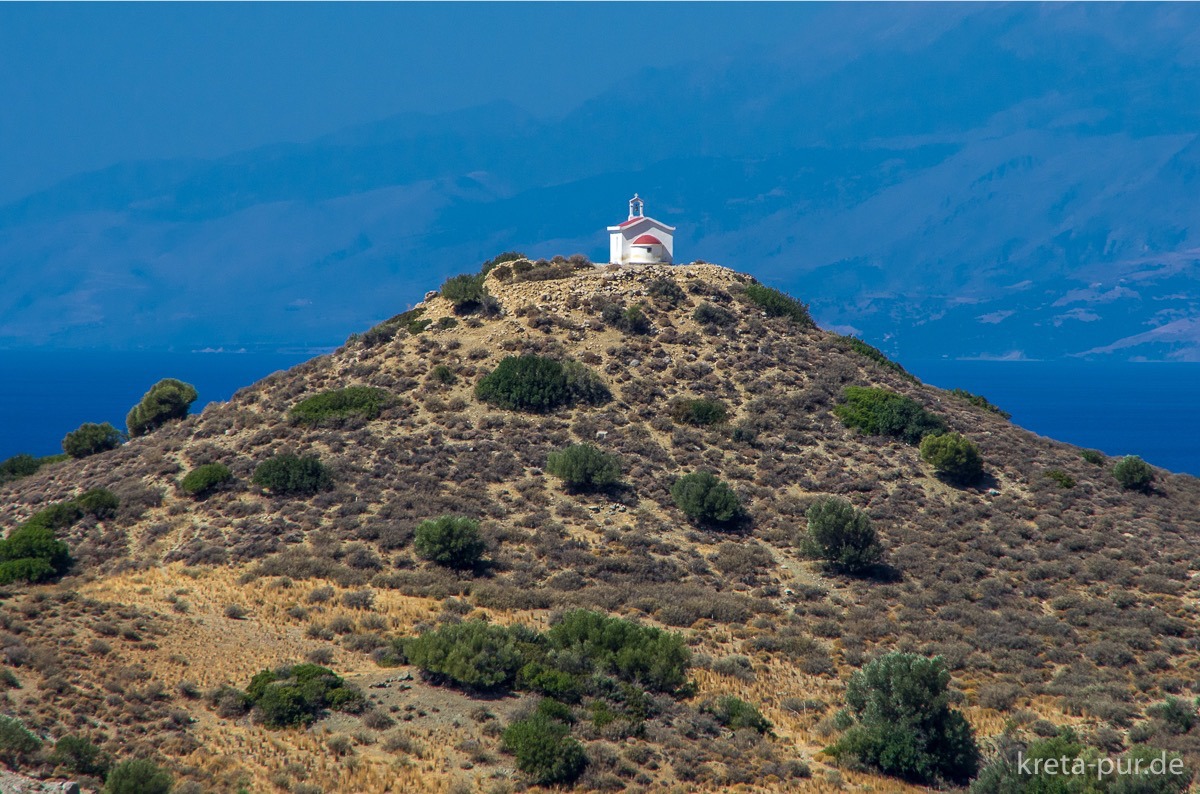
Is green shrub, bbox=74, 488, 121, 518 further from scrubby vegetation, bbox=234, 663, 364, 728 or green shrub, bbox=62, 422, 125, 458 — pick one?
scrubby vegetation, bbox=234, 663, 364, 728

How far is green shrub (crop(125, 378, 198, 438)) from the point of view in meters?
55.5

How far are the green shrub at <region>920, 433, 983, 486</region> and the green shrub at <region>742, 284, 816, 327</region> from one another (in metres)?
14.0

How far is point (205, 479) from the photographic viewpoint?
4191 cm

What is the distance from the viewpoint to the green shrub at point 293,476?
4141 centimetres

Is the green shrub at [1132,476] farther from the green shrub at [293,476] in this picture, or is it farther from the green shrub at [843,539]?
the green shrub at [293,476]

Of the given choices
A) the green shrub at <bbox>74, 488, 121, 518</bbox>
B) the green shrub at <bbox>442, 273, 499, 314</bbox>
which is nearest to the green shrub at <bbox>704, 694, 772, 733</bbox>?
the green shrub at <bbox>74, 488, 121, 518</bbox>

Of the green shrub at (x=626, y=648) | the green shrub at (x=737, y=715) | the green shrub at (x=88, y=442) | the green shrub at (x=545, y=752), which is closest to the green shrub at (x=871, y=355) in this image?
the green shrub at (x=626, y=648)

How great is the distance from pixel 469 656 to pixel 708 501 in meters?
15.6

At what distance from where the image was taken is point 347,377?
52094mm

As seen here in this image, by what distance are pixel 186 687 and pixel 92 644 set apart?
3284 mm

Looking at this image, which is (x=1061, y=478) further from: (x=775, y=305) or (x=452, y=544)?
(x=452, y=544)

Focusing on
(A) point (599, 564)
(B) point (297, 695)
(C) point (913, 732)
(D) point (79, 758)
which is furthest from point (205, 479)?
(C) point (913, 732)

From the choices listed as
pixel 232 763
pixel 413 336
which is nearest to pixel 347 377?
pixel 413 336

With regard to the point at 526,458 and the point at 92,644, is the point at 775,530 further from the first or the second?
the point at 92,644
